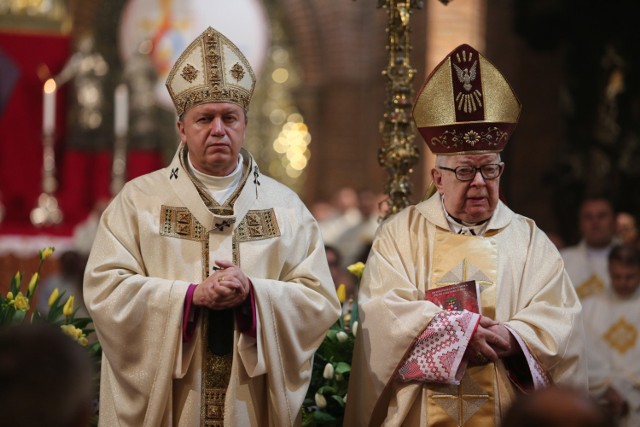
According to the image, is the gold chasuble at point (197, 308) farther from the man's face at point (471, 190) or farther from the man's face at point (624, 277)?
the man's face at point (624, 277)

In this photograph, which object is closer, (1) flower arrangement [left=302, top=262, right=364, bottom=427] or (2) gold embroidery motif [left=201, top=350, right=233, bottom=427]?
(2) gold embroidery motif [left=201, top=350, right=233, bottom=427]

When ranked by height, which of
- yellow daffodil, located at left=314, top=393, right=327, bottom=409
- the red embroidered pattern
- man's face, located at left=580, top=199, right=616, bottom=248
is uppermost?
man's face, located at left=580, top=199, right=616, bottom=248

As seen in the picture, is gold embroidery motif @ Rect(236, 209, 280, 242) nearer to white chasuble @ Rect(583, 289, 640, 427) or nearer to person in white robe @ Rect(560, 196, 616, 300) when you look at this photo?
white chasuble @ Rect(583, 289, 640, 427)

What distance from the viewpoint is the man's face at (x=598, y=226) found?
25.9 feet

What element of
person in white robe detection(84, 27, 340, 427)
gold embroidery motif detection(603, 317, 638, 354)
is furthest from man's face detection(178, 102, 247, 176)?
gold embroidery motif detection(603, 317, 638, 354)

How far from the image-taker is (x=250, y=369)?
444cm

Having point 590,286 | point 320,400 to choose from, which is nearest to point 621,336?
point 590,286

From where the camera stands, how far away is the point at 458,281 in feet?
15.4

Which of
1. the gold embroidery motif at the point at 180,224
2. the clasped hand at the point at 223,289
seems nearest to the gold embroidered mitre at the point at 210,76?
the gold embroidery motif at the point at 180,224

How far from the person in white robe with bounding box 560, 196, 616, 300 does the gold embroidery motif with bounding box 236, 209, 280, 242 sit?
3592mm

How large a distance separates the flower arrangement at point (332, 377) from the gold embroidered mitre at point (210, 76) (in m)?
1.16

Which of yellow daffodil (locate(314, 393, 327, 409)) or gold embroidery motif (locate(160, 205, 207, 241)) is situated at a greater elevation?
gold embroidery motif (locate(160, 205, 207, 241))

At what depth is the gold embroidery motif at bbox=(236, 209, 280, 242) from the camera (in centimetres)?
466

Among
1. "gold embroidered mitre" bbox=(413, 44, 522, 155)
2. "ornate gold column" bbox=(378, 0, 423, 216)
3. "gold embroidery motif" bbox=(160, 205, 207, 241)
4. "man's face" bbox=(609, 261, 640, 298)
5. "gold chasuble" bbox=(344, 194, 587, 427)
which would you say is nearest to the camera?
"gold chasuble" bbox=(344, 194, 587, 427)
